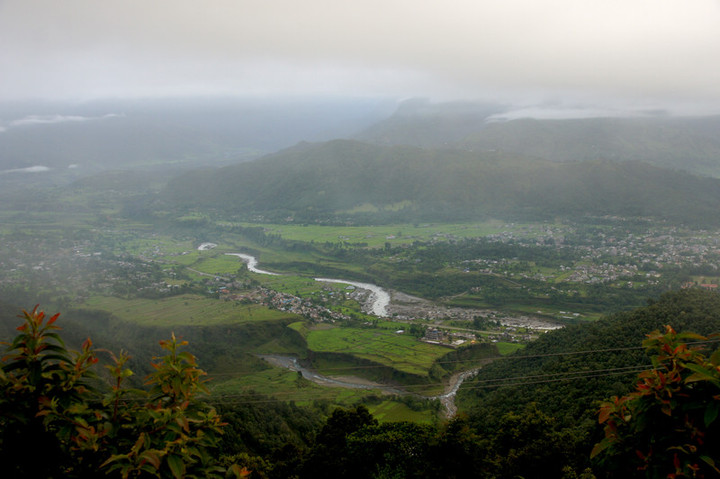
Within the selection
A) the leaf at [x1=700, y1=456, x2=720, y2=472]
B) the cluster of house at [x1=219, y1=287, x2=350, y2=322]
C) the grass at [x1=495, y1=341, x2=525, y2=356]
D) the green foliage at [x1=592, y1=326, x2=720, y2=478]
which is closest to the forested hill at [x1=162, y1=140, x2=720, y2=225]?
the cluster of house at [x1=219, y1=287, x2=350, y2=322]

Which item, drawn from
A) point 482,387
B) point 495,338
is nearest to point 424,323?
point 495,338

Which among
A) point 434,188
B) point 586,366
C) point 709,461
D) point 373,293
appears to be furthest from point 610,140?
point 709,461

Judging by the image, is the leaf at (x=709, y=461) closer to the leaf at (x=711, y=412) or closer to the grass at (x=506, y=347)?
the leaf at (x=711, y=412)

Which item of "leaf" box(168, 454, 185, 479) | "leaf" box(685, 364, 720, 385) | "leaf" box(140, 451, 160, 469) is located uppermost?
"leaf" box(685, 364, 720, 385)

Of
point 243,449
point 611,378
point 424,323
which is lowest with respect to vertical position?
point 424,323

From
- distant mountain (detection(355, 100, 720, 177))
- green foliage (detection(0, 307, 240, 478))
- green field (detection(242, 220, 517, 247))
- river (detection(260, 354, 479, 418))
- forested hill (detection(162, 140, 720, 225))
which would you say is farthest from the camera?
distant mountain (detection(355, 100, 720, 177))

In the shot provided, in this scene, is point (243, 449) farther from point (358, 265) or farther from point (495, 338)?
point (358, 265)

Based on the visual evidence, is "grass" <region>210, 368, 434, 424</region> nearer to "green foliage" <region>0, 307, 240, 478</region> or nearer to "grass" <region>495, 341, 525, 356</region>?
"grass" <region>495, 341, 525, 356</region>

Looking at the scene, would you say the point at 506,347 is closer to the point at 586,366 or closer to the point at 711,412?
the point at 586,366
